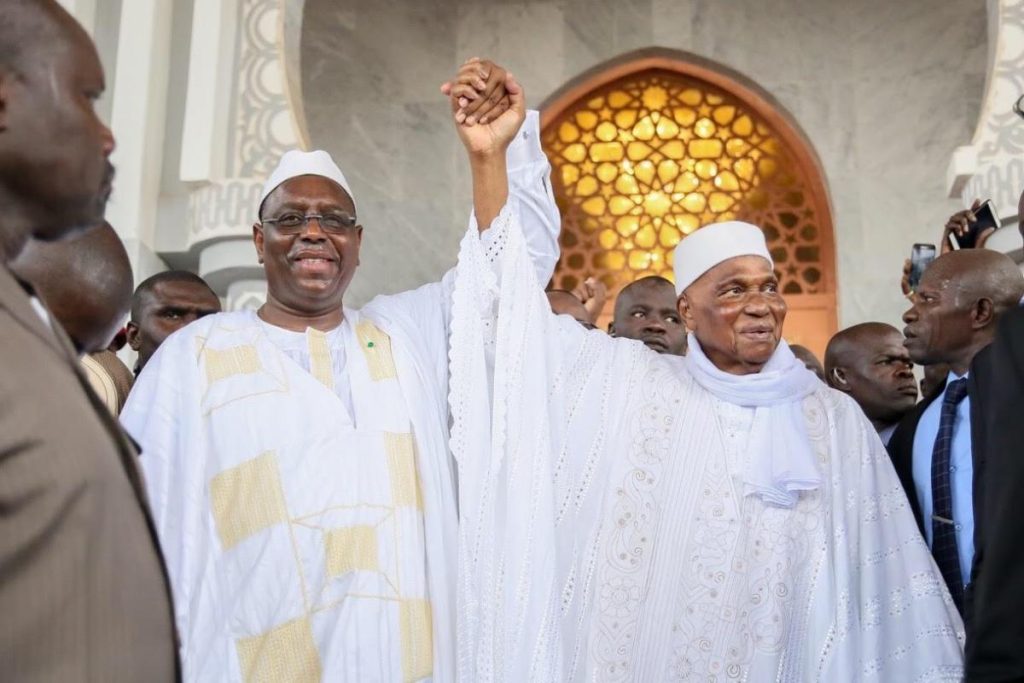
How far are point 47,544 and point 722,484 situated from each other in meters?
2.24

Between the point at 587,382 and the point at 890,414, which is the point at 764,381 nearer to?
the point at 587,382

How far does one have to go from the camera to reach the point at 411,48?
26.2 feet

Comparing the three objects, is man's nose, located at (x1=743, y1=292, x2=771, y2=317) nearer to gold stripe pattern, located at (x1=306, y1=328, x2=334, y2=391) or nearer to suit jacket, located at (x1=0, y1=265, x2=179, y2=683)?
gold stripe pattern, located at (x1=306, y1=328, x2=334, y2=391)

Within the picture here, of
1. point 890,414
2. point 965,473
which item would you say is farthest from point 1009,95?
point 965,473

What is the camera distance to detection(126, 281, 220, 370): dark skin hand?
175 inches

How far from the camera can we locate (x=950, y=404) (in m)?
3.55

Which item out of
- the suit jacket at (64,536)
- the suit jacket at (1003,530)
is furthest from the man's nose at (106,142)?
the suit jacket at (1003,530)

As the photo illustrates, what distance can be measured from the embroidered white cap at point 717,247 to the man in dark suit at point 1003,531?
1.55 m

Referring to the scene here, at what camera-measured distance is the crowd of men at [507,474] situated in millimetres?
2967

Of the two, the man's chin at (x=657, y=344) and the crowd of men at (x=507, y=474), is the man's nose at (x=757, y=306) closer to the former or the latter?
the crowd of men at (x=507, y=474)

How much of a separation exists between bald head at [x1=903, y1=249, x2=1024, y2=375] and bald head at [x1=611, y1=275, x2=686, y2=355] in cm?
158

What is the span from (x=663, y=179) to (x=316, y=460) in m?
5.26

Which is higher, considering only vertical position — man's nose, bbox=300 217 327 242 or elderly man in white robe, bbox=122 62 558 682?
man's nose, bbox=300 217 327 242

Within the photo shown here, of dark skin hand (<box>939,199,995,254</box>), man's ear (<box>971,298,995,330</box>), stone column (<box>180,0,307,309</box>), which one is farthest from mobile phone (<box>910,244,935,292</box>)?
stone column (<box>180,0,307,309</box>)
